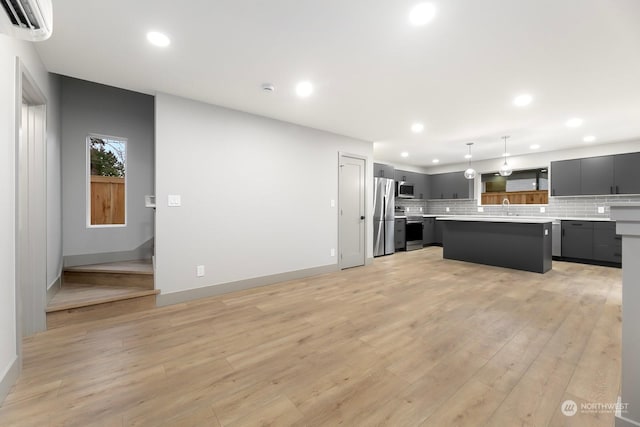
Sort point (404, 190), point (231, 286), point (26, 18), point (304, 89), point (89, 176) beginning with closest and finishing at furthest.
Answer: point (26, 18)
point (304, 89)
point (231, 286)
point (89, 176)
point (404, 190)

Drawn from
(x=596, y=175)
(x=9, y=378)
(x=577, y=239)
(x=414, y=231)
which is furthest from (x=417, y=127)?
(x=9, y=378)

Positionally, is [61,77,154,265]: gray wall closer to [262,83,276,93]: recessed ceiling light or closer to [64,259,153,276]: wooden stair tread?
[64,259,153,276]: wooden stair tread

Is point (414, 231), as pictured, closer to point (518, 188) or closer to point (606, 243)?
point (518, 188)

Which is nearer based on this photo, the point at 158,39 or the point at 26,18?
the point at 26,18

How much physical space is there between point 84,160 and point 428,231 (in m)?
8.18

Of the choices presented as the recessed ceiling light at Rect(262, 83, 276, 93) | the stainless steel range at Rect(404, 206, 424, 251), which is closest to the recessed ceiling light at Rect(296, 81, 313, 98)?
the recessed ceiling light at Rect(262, 83, 276, 93)

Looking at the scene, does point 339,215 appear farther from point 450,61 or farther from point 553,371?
point 553,371

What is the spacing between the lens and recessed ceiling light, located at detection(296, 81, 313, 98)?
303 cm

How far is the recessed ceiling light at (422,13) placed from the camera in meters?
1.81

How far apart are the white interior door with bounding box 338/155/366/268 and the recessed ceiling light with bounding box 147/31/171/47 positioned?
10.9 feet

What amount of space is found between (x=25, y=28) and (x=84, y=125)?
3.41 meters

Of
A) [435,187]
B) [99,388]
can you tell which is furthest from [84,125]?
[435,187]

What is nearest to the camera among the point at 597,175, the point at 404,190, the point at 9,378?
the point at 9,378

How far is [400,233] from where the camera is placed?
7309mm
